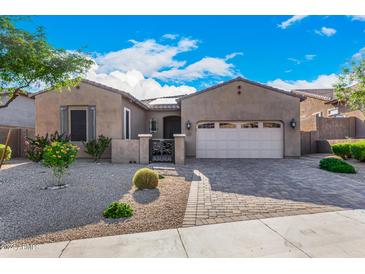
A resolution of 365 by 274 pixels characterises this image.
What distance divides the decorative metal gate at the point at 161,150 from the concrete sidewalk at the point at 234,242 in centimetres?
839

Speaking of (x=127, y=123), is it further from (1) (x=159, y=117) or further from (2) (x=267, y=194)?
(2) (x=267, y=194)

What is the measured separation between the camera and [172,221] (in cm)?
434

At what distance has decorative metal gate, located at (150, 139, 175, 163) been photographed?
1234 cm

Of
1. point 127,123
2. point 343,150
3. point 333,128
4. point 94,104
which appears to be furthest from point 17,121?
point 333,128

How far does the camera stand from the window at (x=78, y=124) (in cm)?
1314

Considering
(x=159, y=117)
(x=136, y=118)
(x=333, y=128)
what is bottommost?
(x=333, y=128)

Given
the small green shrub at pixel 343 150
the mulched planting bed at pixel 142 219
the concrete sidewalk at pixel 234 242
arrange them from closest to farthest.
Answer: the concrete sidewalk at pixel 234 242 < the mulched planting bed at pixel 142 219 < the small green shrub at pixel 343 150

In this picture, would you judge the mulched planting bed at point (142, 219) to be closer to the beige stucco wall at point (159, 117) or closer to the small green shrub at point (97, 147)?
the small green shrub at point (97, 147)

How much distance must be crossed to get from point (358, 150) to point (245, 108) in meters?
6.50

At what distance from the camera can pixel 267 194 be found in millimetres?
6176

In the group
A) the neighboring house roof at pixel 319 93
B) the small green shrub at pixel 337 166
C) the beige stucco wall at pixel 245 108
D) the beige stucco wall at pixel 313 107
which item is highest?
the neighboring house roof at pixel 319 93

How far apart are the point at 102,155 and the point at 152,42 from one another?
8.10 metres

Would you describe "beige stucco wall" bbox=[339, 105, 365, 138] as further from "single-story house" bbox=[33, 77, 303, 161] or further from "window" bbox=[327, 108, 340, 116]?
"single-story house" bbox=[33, 77, 303, 161]

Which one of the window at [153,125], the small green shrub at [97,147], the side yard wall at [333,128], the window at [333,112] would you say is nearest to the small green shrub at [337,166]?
the side yard wall at [333,128]
